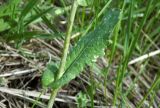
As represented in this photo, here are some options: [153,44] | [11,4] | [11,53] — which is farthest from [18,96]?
[153,44]

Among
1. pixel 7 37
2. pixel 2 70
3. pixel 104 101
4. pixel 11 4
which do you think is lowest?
pixel 104 101

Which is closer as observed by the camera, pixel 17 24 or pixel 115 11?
pixel 115 11

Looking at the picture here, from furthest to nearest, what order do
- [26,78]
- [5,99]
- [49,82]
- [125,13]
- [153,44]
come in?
1. [153,44]
2. [125,13]
3. [26,78]
4. [5,99]
5. [49,82]

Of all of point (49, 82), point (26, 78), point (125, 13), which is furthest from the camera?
point (125, 13)

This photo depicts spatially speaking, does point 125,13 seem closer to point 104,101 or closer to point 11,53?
point 104,101

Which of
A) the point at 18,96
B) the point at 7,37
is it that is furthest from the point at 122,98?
the point at 7,37

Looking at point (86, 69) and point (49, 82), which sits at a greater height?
point (49, 82)
